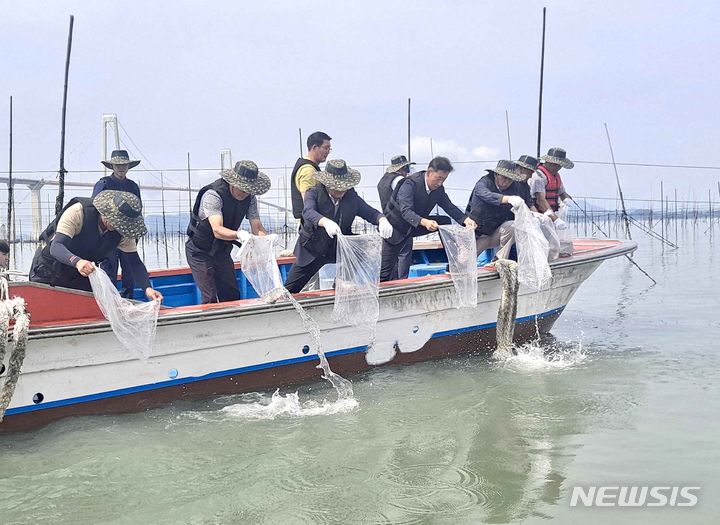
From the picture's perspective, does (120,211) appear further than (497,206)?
No

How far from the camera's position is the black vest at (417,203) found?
703 cm

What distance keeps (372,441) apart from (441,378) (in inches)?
71.7

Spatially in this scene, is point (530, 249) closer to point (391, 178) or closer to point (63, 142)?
point (391, 178)

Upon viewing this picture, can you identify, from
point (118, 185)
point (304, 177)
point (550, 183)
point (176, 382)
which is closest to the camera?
point (176, 382)

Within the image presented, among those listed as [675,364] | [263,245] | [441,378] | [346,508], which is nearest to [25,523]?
[346,508]

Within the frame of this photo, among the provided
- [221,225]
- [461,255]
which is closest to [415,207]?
[461,255]

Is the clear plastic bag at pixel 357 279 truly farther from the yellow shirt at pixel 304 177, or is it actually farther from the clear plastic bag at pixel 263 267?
the yellow shirt at pixel 304 177

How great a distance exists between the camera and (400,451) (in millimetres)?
4648

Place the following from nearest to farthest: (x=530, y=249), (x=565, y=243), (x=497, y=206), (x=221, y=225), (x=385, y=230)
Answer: (x=221, y=225), (x=385, y=230), (x=530, y=249), (x=497, y=206), (x=565, y=243)

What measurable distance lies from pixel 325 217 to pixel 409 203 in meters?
1.20

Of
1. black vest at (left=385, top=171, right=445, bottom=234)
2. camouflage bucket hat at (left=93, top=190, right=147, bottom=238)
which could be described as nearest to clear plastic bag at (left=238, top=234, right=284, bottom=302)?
camouflage bucket hat at (left=93, top=190, right=147, bottom=238)

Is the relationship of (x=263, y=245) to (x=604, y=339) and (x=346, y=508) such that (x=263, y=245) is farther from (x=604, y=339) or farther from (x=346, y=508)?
(x=604, y=339)

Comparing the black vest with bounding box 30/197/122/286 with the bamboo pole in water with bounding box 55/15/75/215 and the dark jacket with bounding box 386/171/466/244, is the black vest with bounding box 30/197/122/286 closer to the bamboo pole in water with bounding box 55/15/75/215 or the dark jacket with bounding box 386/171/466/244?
the bamboo pole in water with bounding box 55/15/75/215

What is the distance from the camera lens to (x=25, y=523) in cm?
371
